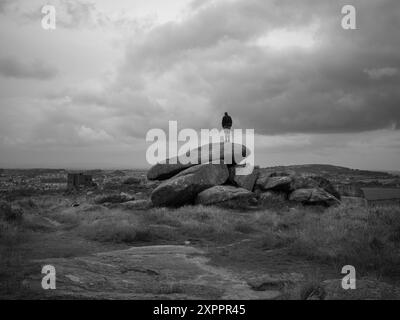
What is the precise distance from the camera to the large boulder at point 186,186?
27062 millimetres

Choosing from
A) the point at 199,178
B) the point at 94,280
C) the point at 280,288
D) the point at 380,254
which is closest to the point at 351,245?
the point at 380,254

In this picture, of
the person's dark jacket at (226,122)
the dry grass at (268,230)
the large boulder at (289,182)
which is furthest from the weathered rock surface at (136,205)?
the large boulder at (289,182)

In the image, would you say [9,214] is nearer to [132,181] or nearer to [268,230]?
[268,230]

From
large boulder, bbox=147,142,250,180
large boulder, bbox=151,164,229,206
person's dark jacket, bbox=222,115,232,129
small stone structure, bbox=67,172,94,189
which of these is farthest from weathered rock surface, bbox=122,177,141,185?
person's dark jacket, bbox=222,115,232,129

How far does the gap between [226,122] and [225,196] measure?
6368 mm

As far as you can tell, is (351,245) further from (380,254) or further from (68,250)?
(68,250)

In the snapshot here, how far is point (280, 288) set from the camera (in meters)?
9.84

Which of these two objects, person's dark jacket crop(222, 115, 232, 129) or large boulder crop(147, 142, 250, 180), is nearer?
person's dark jacket crop(222, 115, 232, 129)

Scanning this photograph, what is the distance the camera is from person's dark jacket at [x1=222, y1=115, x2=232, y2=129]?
96.6 ft

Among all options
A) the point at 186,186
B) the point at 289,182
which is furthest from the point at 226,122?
the point at 289,182

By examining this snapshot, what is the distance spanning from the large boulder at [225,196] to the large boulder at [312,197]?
3527mm

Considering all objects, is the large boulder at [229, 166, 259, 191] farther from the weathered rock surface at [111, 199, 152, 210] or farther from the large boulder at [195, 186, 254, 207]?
the weathered rock surface at [111, 199, 152, 210]

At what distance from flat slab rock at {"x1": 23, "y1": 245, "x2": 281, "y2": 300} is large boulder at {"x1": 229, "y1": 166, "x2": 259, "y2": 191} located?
16630mm
